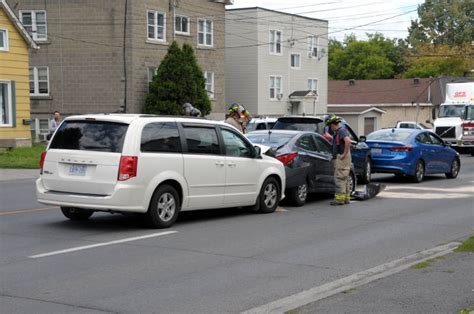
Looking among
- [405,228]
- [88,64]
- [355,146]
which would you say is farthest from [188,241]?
[88,64]

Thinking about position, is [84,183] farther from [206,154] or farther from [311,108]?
[311,108]

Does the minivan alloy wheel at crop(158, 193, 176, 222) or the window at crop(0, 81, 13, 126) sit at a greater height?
the window at crop(0, 81, 13, 126)

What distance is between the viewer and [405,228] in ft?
37.9

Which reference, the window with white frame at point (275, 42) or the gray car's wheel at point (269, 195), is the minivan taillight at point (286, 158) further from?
the window with white frame at point (275, 42)

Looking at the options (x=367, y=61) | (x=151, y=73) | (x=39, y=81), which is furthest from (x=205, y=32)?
(x=367, y=61)

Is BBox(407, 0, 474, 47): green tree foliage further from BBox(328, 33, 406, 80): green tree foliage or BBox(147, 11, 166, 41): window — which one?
BBox(147, 11, 166, 41): window

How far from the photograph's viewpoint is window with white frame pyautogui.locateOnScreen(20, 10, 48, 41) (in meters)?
37.6

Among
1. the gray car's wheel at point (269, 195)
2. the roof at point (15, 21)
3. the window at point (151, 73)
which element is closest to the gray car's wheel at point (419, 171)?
the gray car's wheel at point (269, 195)

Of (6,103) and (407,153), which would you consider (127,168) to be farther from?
(6,103)

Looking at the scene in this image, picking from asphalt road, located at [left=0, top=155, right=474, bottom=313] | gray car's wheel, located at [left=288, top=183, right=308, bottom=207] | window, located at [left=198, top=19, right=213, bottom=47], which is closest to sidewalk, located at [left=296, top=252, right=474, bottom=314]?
asphalt road, located at [left=0, top=155, right=474, bottom=313]

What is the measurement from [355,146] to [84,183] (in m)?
9.64

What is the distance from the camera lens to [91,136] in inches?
415

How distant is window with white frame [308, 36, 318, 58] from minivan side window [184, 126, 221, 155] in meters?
42.9

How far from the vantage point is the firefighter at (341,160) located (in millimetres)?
14211
